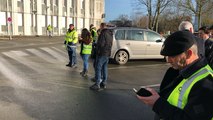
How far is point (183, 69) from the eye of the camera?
1.87 meters

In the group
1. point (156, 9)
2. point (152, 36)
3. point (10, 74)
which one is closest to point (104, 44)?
point (10, 74)

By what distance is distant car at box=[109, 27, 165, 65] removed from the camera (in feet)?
41.0

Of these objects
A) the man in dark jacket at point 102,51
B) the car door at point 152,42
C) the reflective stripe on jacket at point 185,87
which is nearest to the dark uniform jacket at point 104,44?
the man in dark jacket at point 102,51

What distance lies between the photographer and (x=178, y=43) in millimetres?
1846

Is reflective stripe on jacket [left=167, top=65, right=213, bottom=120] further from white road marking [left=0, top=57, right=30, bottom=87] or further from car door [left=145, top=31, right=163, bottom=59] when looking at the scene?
car door [left=145, top=31, right=163, bottom=59]

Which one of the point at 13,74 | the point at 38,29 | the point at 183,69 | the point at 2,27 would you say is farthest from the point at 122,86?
the point at 38,29

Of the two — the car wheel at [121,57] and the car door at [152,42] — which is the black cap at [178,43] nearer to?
the car wheel at [121,57]

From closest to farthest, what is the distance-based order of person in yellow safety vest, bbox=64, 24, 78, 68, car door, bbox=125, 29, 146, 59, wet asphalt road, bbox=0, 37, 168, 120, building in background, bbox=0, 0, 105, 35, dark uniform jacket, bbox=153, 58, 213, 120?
dark uniform jacket, bbox=153, 58, 213, 120, wet asphalt road, bbox=0, 37, 168, 120, person in yellow safety vest, bbox=64, 24, 78, 68, car door, bbox=125, 29, 146, 59, building in background, bbox=0, 0, 105, 35

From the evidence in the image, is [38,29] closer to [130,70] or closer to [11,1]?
[11,1]

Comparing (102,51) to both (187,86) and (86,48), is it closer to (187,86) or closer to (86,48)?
(86,48)

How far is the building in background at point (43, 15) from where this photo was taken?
1576 inches

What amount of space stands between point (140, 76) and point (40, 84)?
11.8 ft

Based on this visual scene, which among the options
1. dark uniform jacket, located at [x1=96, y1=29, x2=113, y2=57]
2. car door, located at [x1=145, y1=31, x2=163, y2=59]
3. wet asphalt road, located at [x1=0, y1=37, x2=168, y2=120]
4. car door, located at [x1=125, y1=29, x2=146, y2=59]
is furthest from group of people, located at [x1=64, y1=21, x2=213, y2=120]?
car door, located at [x1=145, y1=31, x2=163, y2=59]

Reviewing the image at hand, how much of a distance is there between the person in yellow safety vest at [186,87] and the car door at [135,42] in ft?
35.4
